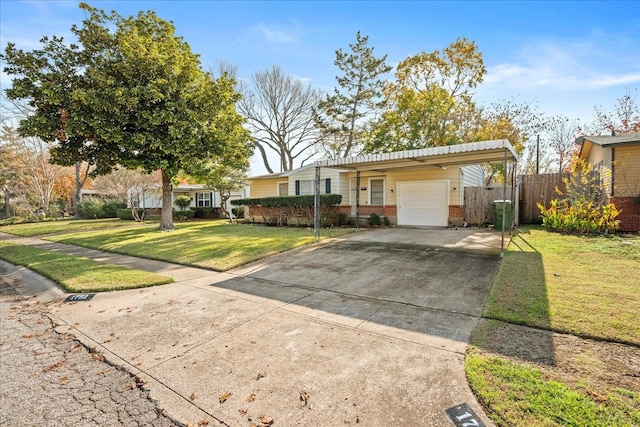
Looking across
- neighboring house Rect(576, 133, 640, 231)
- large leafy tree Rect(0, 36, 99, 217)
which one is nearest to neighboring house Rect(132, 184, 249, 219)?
large leafy tree Rect(0, 36, 99, 217)

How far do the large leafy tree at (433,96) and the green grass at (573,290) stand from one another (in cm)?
1265

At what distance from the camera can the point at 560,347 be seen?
10.1 feet

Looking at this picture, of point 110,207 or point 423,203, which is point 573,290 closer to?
point 423,203

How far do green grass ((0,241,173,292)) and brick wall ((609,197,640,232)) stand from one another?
43.9 feet

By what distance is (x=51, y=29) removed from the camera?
11.6 metres

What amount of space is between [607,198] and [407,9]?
29.7ft

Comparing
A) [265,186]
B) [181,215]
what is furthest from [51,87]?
[181,215]

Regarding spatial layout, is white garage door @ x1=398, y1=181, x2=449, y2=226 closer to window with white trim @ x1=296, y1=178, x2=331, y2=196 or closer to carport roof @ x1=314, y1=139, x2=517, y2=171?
carport roof @ x1=314, y1=139, x2=517, y2=171

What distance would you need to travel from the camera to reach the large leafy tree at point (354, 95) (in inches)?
908

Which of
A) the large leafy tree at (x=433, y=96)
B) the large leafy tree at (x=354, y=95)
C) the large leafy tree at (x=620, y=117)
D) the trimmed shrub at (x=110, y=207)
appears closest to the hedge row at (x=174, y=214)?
the trimmed shrub at (x=110, y=207)

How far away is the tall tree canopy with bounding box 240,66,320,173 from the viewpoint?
27250 mm

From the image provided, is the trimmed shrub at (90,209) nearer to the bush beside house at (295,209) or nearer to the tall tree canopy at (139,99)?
the tall tree canopy at (139,99)

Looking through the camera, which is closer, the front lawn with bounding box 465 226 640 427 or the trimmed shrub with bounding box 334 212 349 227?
the front lawn with bounding box 465 226 640 427

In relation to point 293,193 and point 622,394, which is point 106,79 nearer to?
point 293,193
